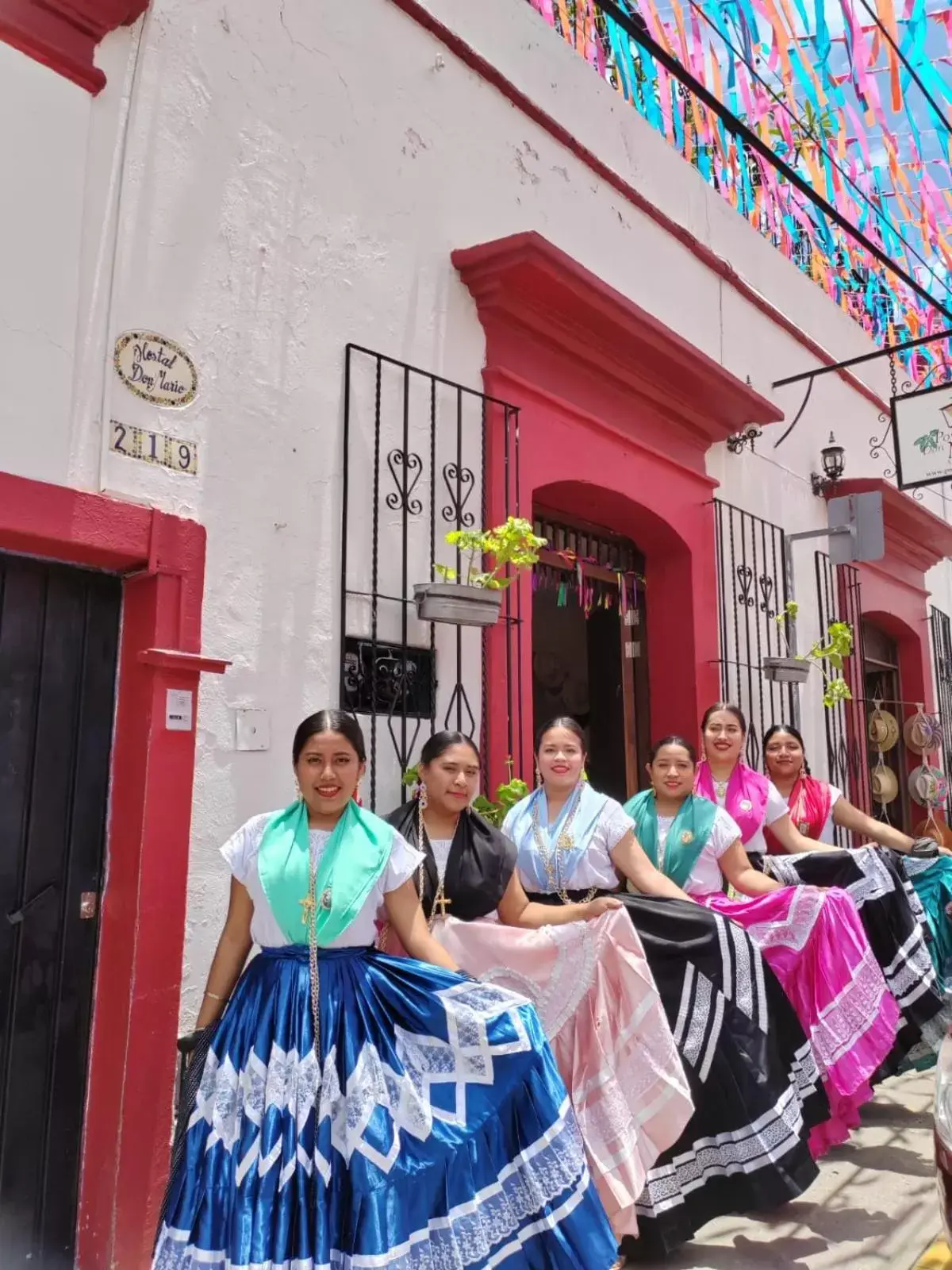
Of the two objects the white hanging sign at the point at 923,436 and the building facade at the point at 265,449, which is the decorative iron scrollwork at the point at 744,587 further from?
the white hanging sign at the point at 923,436

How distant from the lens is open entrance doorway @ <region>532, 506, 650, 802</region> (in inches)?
222

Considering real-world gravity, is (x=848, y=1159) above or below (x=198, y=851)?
below

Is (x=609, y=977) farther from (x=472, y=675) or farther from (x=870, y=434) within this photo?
(x=870, y=434)

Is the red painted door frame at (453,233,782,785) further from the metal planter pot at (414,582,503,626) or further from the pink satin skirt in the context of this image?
the pink satin skirt

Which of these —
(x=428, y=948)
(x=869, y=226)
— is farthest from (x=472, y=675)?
(x=869, y=226)

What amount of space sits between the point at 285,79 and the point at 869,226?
5763 millimetres

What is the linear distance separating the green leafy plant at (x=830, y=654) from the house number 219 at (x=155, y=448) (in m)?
4.24

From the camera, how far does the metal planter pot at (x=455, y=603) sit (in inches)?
157

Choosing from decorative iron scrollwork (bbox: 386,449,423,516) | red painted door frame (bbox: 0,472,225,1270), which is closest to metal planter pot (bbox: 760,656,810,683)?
decorative iron scrollwork (bbox: 386,449,423,516)

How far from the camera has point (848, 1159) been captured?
404 cm

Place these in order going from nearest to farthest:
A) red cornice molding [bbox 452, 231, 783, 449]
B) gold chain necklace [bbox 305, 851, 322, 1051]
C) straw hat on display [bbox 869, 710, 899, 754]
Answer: gold chain necklace [bbox 305, 851, 322, 1051] < red cornice molding [bbox 452, 231, 783, 449] < straw hat on display [bbox 869, 710, 899, 754]

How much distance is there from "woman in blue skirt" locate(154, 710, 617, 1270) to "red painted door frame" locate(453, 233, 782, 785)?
6.21 ft

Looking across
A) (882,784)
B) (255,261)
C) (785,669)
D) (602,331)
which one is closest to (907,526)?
(882,784)

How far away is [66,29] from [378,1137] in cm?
326
